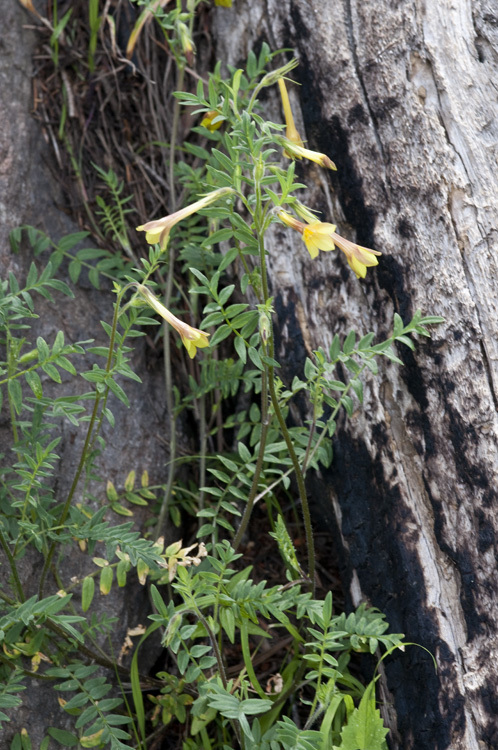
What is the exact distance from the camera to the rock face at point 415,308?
73.4 inches

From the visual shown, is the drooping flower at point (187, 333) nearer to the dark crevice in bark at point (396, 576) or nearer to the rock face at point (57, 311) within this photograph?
the dark crevice in bark at point (396, 576)

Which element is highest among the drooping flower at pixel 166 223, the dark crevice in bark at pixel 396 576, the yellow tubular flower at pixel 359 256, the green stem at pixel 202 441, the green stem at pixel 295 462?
the yellow tubular flower at pixel 359 256

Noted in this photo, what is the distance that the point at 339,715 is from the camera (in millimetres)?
2012

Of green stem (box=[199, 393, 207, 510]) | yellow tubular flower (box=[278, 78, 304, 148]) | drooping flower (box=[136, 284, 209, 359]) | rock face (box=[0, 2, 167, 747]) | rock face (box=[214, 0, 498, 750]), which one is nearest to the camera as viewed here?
drooping flower (box=[136, 284, 209, 359])

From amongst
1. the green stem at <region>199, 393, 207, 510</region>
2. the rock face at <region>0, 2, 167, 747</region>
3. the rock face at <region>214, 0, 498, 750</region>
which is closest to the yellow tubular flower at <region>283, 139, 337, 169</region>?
the rock face at <region>214, 0, 498, 750</region>

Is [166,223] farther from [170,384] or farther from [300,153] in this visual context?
[170,384]

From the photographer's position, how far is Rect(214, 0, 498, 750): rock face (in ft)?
6.12

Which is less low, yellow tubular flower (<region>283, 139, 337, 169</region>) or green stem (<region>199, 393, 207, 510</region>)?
yellow tubular flower (<region>283, 139, 337, 169</region>)

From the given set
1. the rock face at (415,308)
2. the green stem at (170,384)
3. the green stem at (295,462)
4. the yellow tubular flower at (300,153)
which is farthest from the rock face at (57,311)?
the yellow tubular flower at (300,153)

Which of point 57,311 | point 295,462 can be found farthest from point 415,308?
point 57,311

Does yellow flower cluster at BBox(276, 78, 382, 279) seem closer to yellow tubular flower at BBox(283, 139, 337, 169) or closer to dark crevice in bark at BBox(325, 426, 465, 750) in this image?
yellow tubular flower at BBox(283, 139, 337, 169)

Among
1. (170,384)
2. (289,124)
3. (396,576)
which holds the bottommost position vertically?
(170,384)

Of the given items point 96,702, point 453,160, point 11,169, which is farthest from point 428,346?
point 11,169

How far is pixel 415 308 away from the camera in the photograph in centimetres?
206
